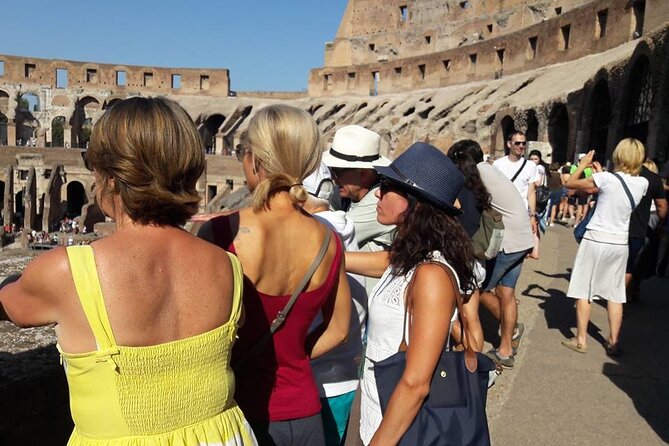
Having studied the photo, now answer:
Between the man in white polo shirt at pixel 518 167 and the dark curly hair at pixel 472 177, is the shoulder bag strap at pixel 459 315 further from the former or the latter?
the man in white polo shirt at pixel 518 167

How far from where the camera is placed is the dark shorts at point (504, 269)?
4.39m

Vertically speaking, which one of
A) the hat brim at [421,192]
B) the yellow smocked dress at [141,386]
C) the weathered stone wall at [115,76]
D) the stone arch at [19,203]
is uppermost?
the weathered stone wall at [115,76]

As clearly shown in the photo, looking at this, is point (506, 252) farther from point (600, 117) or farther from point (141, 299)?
point (600, 117)

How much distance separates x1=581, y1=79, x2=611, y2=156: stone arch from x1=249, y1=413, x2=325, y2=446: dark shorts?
→ 55.8 feet

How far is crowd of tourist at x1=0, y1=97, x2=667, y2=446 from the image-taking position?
1.23 meters

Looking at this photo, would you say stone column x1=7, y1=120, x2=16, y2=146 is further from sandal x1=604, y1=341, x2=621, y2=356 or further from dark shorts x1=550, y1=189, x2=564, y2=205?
sandal x1=604, y1=341, x2=621, y2=356

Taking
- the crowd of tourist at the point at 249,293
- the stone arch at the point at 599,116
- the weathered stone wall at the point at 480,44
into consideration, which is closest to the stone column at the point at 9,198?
the weathered stone wall at the point at 480,44

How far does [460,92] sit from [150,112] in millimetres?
29968

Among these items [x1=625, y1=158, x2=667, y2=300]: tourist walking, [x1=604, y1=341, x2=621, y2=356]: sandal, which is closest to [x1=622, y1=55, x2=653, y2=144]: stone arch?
[x1=625, y1=158, x2=667, y2=300]: tourist walking

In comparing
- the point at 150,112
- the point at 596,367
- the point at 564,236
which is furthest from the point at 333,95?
the point at 150,112

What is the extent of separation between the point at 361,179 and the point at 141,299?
1.90 metres

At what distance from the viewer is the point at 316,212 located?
231 cm

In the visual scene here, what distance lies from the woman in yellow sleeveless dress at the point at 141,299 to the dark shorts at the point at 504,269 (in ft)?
11.3

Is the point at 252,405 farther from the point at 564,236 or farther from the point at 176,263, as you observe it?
the point at 564,236
